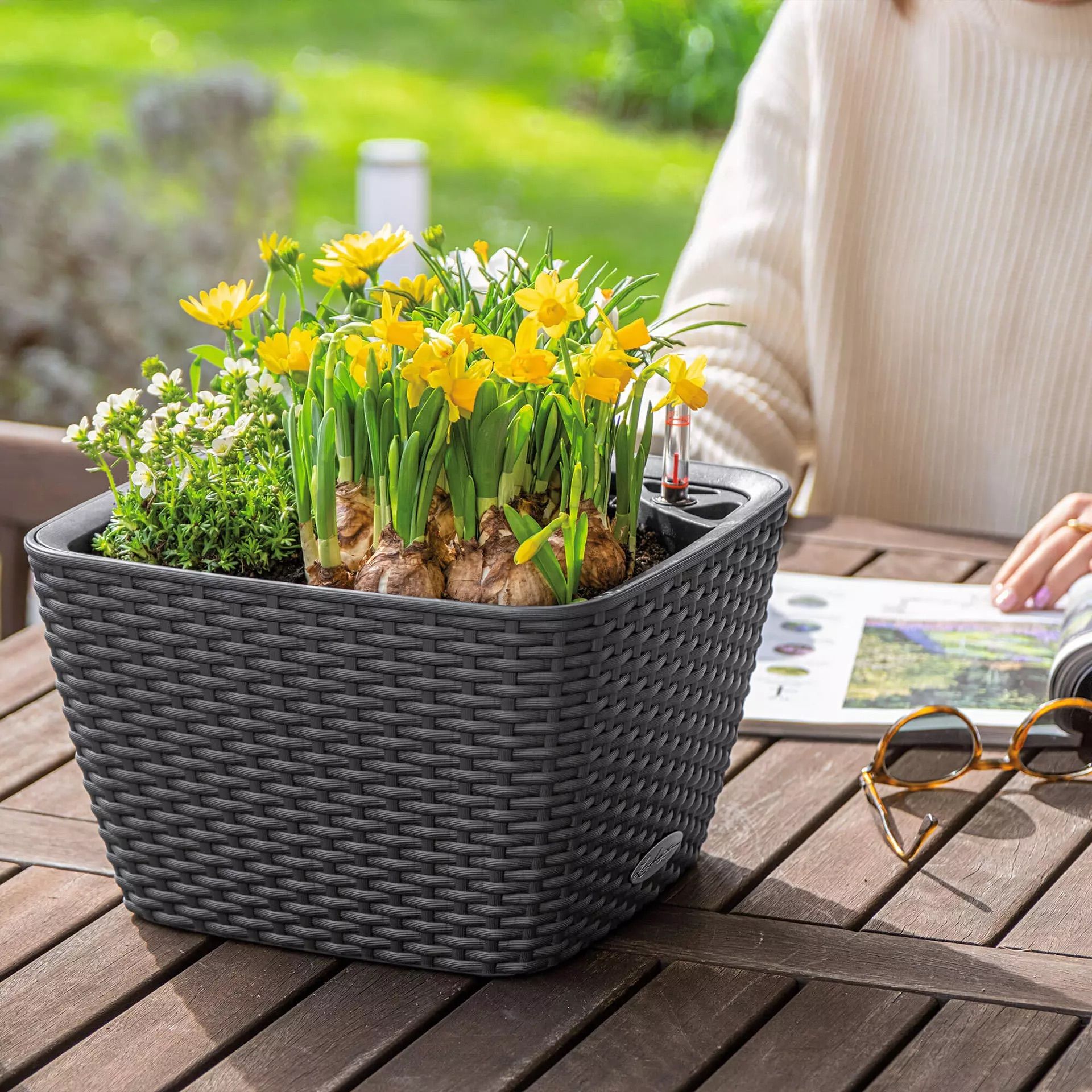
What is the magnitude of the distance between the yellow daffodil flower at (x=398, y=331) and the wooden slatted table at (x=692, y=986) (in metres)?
0.33

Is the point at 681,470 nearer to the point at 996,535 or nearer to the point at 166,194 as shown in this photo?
the point at 996,535

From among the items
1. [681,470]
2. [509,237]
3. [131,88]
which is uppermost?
[681,470]

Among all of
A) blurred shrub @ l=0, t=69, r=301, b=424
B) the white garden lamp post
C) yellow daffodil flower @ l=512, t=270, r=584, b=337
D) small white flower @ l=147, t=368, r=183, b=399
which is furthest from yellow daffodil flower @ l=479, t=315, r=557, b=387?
blurred shrub @ l=0, t=69, r=301, b=424

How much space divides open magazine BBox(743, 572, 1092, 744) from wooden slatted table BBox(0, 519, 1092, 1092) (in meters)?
0.10

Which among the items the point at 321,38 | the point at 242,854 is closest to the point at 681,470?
the point at 242,854

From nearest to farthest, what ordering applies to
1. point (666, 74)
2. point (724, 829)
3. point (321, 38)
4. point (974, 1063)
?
point (974, 1063) < point (724, 829) < point (666, 74) < point (321, 38)

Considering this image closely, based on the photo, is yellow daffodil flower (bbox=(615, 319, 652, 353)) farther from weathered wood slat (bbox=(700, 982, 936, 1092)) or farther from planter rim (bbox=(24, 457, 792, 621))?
weathered wood slat (bbox=(700, 982, 936, 1092))

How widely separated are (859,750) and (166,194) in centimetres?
435

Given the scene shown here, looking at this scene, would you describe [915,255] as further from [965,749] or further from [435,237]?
[435,237]

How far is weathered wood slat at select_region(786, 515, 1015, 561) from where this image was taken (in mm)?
1420

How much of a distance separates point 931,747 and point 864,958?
0.26 m

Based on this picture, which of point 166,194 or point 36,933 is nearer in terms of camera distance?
point 36,933

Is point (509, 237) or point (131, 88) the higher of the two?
point (131, 88)

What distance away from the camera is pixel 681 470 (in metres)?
0.90
